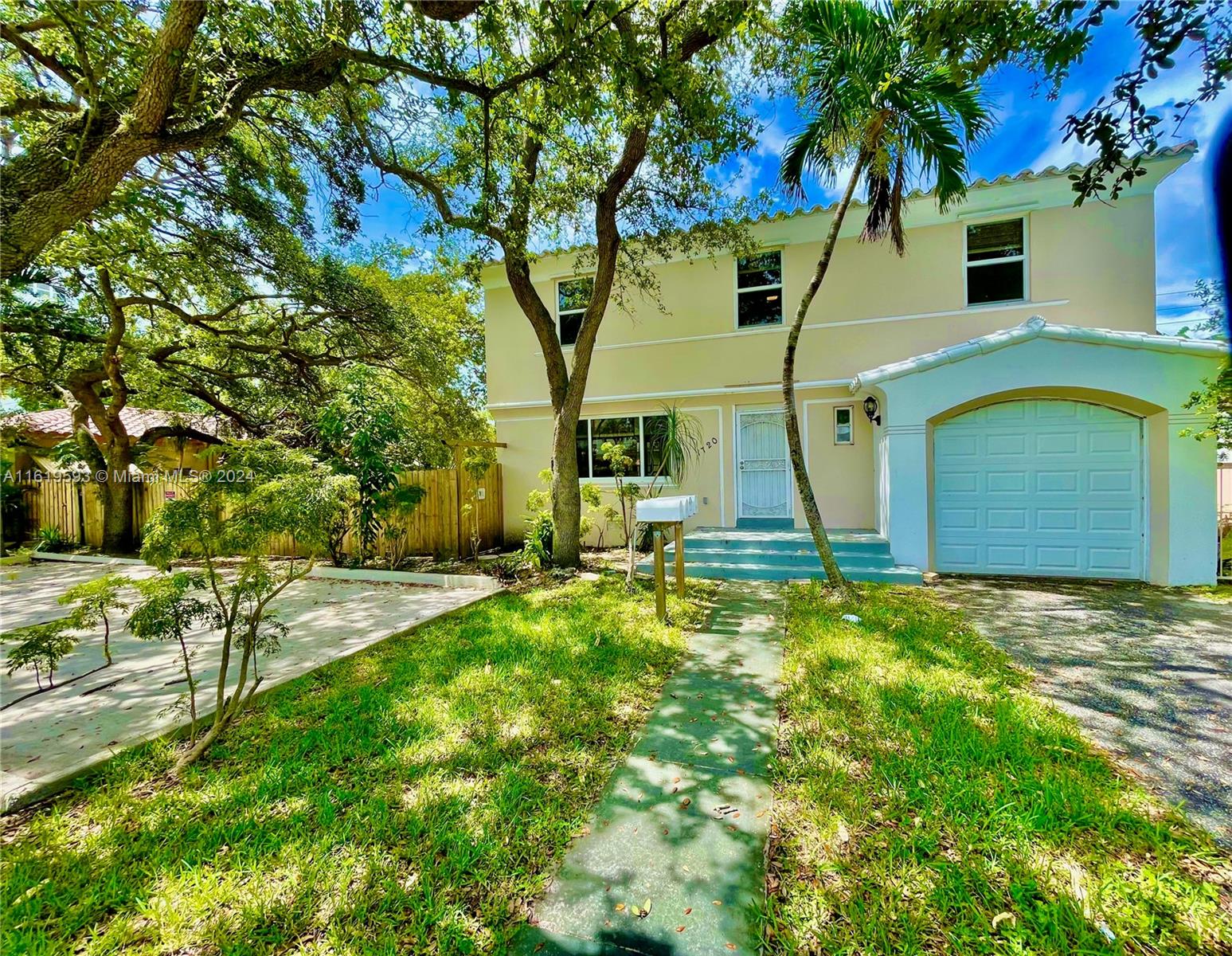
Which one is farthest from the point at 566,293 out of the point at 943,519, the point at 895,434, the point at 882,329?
the point at 943,519

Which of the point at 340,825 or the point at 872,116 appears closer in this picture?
the point at 340,825

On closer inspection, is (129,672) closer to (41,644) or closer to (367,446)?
(41,644)

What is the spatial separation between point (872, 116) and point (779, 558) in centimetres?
578

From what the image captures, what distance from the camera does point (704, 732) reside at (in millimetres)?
3227

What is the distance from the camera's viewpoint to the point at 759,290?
370 inches

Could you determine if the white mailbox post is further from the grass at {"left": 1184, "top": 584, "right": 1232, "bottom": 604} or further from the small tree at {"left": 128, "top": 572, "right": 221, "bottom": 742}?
the grass at {"left": 1184, "top": 584, "right": 1232, "bottom": 604}

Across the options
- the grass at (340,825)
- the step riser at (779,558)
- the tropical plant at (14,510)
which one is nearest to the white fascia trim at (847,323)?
the step riser at (779,558)

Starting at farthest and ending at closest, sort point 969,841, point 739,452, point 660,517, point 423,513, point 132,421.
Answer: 1. point 132,421
2. point 423,513
3. point 739,452
4. point 660,517
5. point 969,841

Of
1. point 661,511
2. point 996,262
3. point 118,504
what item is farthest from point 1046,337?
point 118,504

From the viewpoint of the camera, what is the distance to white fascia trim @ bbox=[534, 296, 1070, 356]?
26.6 feet

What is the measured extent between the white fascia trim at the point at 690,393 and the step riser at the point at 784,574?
11.9 ft

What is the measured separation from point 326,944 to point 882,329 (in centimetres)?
1023

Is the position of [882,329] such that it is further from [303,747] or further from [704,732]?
[303,747]

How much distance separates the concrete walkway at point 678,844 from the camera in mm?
1801
